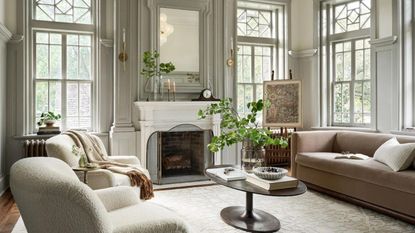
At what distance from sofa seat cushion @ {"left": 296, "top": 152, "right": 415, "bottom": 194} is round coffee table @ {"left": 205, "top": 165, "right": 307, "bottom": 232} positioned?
0.97m

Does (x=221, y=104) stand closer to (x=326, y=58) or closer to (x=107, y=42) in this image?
(x=107, y=42)

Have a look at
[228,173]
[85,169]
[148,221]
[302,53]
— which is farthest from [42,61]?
[302,53]

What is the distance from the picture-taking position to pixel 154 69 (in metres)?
4.99

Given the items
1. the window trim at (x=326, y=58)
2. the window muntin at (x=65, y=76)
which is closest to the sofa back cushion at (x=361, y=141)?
the window trim at (x=326, y=58)

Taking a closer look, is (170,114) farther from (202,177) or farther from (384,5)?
(384,5)

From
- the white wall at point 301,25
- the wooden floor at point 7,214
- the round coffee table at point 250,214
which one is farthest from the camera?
the white wall at point 301,25

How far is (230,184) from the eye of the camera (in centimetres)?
296

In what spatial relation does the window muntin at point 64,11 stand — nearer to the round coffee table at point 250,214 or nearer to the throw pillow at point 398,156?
the round coffee table at point 250,214

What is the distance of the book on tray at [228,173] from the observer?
310 cm

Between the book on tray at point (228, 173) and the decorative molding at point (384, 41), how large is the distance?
315cm

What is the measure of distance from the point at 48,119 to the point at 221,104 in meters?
2.86

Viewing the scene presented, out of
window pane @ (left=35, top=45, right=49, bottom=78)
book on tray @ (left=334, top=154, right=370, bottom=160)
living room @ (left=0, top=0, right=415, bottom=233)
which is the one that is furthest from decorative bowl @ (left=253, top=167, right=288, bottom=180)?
window pane @ (left=35, top=45, right=49, bottom=78)

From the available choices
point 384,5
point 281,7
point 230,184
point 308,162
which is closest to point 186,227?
point 230,184

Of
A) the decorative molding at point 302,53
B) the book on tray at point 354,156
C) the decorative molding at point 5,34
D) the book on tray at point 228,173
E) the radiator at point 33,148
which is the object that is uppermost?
the decorative molding at point 302,53
